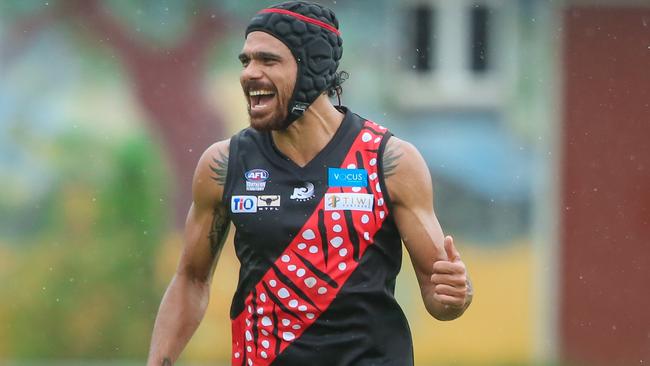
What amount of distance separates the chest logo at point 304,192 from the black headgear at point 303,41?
29 cm

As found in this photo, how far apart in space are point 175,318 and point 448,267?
4.49ft

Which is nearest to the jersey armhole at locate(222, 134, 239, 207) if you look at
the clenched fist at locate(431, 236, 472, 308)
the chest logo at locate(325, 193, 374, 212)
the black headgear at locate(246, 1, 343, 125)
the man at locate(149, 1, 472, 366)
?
the man at locate(149, 1, 472, 366)

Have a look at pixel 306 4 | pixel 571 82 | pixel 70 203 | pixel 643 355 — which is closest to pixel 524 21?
pixel 571 82

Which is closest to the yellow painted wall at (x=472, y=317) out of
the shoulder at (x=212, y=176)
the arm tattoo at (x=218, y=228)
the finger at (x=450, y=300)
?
the arm tattoo at (x=218, y=228)

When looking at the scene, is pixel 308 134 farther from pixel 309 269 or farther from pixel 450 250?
pixel 450 250

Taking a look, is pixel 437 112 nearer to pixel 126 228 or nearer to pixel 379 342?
pixel 126 228

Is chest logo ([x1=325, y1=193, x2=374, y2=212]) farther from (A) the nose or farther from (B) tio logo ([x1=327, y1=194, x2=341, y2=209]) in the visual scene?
(A) the nose

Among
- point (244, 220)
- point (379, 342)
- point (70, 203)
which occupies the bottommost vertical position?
point (379, 342)

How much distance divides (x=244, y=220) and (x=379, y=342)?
75 centimetres

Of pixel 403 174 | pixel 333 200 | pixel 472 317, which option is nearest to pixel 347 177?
pixel 333 200

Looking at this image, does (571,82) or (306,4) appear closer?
(306,4)

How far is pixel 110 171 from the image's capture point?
61.5 ft

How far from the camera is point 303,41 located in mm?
6504

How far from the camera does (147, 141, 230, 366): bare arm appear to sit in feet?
21.6
